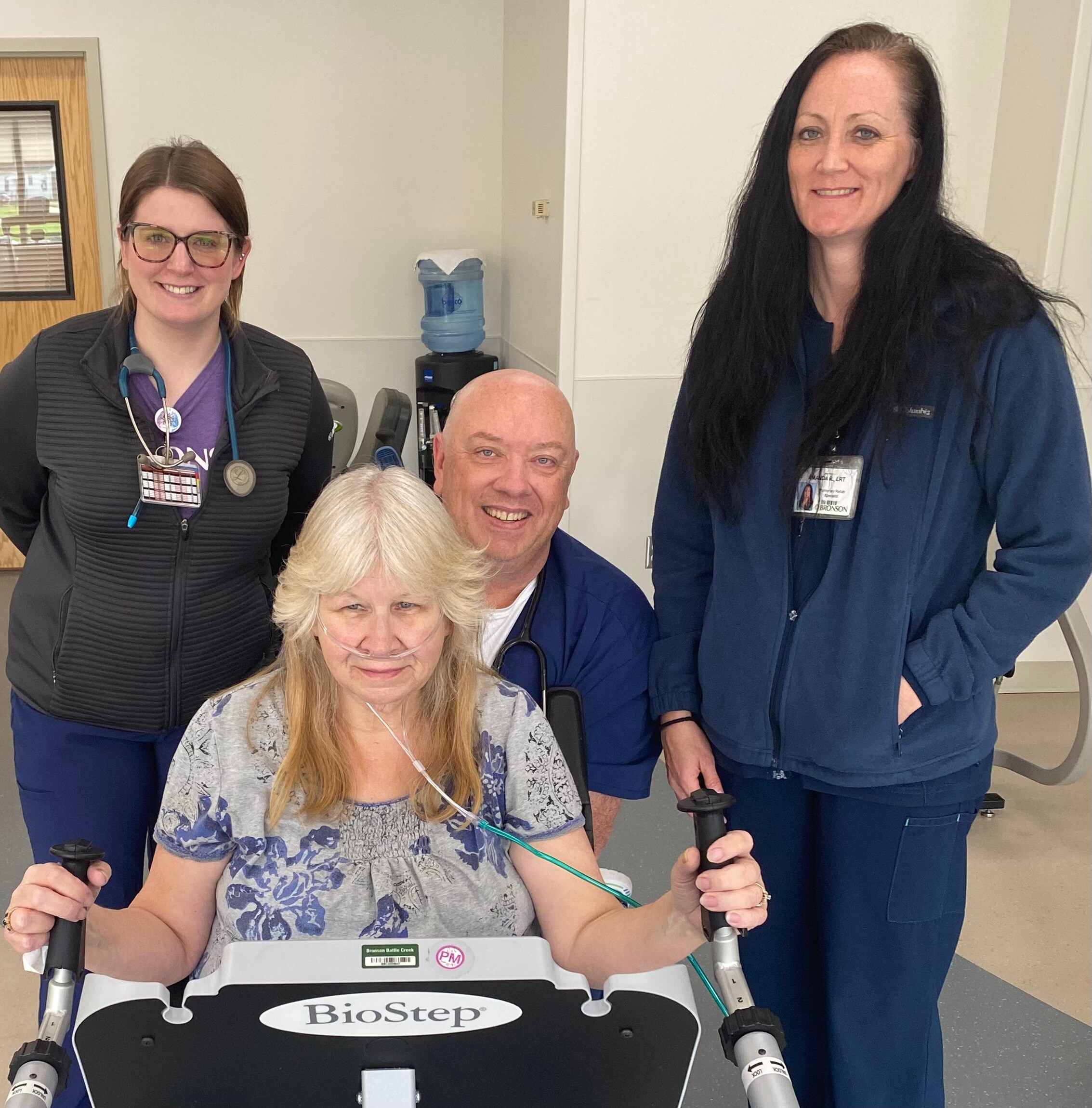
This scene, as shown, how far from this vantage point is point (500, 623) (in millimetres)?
1866

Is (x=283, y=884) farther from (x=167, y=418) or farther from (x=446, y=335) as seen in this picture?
(x=446, y=335)

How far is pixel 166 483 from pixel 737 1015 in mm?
1218

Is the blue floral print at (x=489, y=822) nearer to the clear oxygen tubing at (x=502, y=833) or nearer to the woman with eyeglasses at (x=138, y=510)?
the clear oxygen tubing at (x=502, y=833)

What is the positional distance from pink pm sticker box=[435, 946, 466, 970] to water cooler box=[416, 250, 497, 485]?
436 cm

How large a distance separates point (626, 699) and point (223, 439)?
0.79 metres

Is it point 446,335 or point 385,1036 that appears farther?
point 446,335

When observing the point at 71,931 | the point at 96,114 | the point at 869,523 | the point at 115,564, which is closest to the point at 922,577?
the point at 869,523

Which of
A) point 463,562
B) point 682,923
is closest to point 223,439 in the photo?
point 463,562

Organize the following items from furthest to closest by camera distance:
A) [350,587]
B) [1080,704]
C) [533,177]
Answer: [533,177] → [1080,704] → [350,587]

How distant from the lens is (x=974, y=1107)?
7.14 ft

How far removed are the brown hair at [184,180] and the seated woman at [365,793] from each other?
62cm

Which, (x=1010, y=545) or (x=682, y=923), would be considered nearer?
(x=682, y=923)

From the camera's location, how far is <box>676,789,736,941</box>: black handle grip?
43.8 inches

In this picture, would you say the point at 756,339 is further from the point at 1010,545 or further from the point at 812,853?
the point at 812,853
